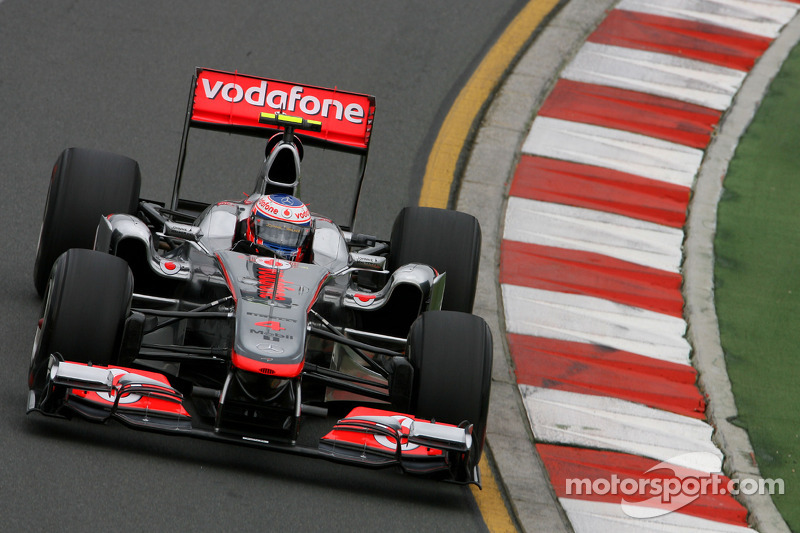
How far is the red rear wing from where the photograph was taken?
8094mm

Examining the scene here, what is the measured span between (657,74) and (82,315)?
7.69m

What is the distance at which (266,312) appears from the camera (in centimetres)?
628

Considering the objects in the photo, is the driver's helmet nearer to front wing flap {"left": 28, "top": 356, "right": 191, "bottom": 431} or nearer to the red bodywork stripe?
the red bodywork stripe

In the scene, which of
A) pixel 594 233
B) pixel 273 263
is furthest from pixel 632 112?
pixel 273 263

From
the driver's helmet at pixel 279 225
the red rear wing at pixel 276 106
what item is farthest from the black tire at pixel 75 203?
the driver's helmet at pixel 279 225

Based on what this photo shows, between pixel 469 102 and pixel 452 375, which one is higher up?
pixel 469 102

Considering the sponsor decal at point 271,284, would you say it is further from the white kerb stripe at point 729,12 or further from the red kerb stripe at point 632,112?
the white kerb stripe at point 729,12

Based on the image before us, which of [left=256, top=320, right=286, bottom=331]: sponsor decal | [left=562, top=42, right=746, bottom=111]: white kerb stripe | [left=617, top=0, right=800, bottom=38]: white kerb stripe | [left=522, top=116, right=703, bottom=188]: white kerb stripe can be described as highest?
[left=617, top=0, right=800, bottom=38]: white kerb stripe

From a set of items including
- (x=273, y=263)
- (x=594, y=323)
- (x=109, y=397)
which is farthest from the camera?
(x=594, y=323)

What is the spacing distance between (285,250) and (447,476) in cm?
168

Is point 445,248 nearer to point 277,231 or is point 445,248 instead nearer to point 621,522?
point 277,231

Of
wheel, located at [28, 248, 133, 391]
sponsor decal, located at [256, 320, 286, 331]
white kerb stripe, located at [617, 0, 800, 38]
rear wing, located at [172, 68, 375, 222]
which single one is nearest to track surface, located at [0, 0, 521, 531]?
wheel, located at [28, 248, 133, 391]

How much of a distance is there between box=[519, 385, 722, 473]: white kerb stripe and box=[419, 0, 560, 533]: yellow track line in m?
2.66

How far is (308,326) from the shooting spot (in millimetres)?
6434
